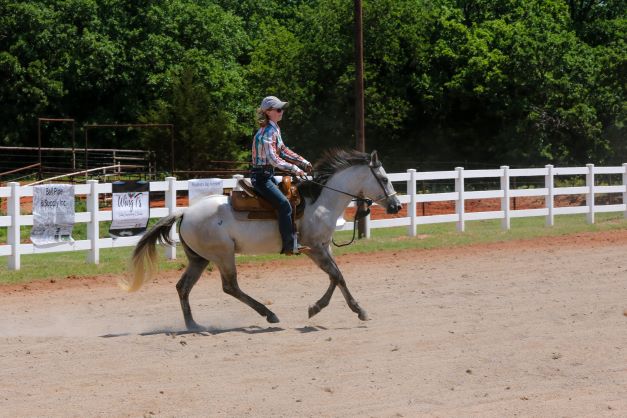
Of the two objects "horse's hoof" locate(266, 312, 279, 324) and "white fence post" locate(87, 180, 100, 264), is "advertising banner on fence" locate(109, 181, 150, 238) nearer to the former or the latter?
"white fence post" locate(87, 180, 100, 264)

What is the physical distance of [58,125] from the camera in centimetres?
4919

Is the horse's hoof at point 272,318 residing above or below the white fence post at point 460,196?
below

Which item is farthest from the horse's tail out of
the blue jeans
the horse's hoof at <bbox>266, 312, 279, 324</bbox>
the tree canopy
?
the tree canopy

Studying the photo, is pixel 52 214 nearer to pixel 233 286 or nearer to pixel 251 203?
pixel 233 286

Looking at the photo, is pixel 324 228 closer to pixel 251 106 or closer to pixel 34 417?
pixel 34 417

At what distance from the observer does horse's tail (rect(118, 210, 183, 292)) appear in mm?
11289

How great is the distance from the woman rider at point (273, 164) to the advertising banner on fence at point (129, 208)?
7.24 meters

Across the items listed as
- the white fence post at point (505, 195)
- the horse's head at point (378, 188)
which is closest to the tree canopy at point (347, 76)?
the white fence post at point (505, 195)

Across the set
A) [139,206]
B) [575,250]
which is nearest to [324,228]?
[139,206]

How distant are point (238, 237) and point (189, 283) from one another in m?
0.75

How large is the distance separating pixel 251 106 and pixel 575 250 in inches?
1288

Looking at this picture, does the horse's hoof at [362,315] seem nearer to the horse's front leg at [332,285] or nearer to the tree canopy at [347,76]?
the horse's front leg at [332,285]

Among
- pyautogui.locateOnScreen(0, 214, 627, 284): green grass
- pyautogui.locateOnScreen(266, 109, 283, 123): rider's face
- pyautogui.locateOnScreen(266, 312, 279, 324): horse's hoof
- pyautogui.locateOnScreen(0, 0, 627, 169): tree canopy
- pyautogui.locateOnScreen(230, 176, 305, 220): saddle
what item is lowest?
pyautogui.locateOnScreen(266, 312, 279, 324): horse's hoof

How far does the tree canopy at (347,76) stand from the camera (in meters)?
41.2
